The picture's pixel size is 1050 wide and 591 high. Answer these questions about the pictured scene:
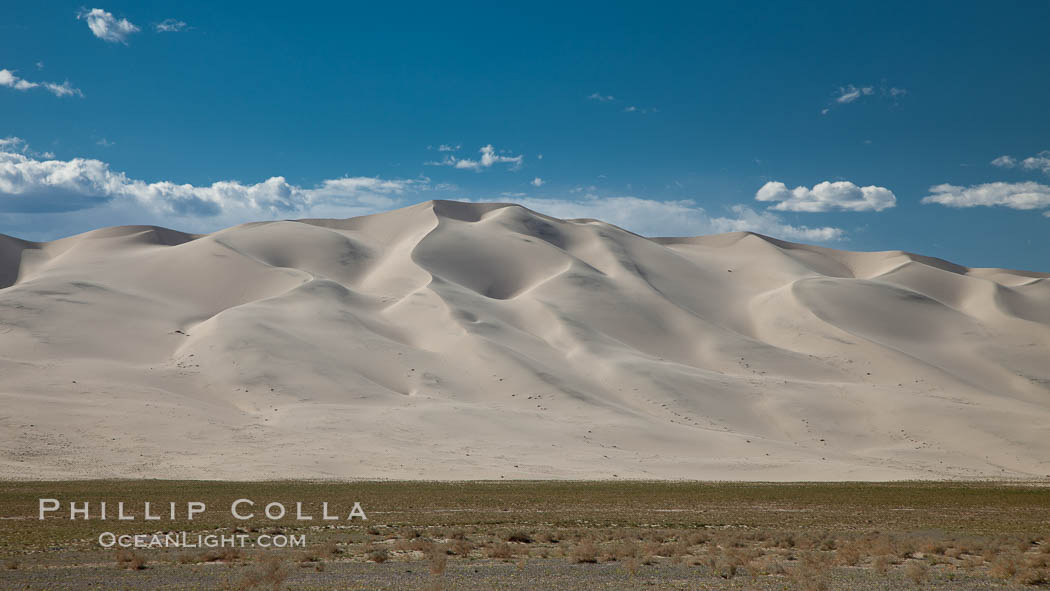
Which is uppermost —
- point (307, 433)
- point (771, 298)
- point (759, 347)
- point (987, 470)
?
point (771, 298)

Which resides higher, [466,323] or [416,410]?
[466,323]

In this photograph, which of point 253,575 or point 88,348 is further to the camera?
point 88,348

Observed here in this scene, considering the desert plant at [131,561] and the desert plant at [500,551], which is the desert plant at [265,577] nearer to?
the desert plant at [131,561]

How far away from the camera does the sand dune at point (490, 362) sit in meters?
61.9

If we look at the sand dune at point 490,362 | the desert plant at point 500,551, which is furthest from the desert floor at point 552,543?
the sand dune at point 490,362

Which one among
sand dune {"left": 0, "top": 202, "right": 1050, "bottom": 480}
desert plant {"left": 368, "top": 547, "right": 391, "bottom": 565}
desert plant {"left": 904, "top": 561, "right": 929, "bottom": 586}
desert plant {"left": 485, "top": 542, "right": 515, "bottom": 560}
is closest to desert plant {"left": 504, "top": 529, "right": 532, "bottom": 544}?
desert plant {"left": 485, "top": 542, "right": 515, "bottom": 560}

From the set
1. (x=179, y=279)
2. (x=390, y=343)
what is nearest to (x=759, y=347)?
(x=390, y=343)

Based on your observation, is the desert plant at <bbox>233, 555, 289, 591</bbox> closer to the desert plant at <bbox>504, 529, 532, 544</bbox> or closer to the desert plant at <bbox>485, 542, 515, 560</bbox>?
the desert plant at <bbox>485, 542, 515, 560</bbox>

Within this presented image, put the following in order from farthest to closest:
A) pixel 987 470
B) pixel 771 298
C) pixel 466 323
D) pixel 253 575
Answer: pixel 771 298
pixel 466 323
pixel 987 470
pixel 253 575

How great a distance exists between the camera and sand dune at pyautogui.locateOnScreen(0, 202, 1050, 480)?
61875 mm

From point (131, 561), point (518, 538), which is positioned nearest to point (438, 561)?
point (518, 538)

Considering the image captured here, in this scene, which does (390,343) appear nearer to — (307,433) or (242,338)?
(242,338)

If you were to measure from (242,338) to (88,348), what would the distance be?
1465 cm

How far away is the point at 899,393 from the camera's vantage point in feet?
291
